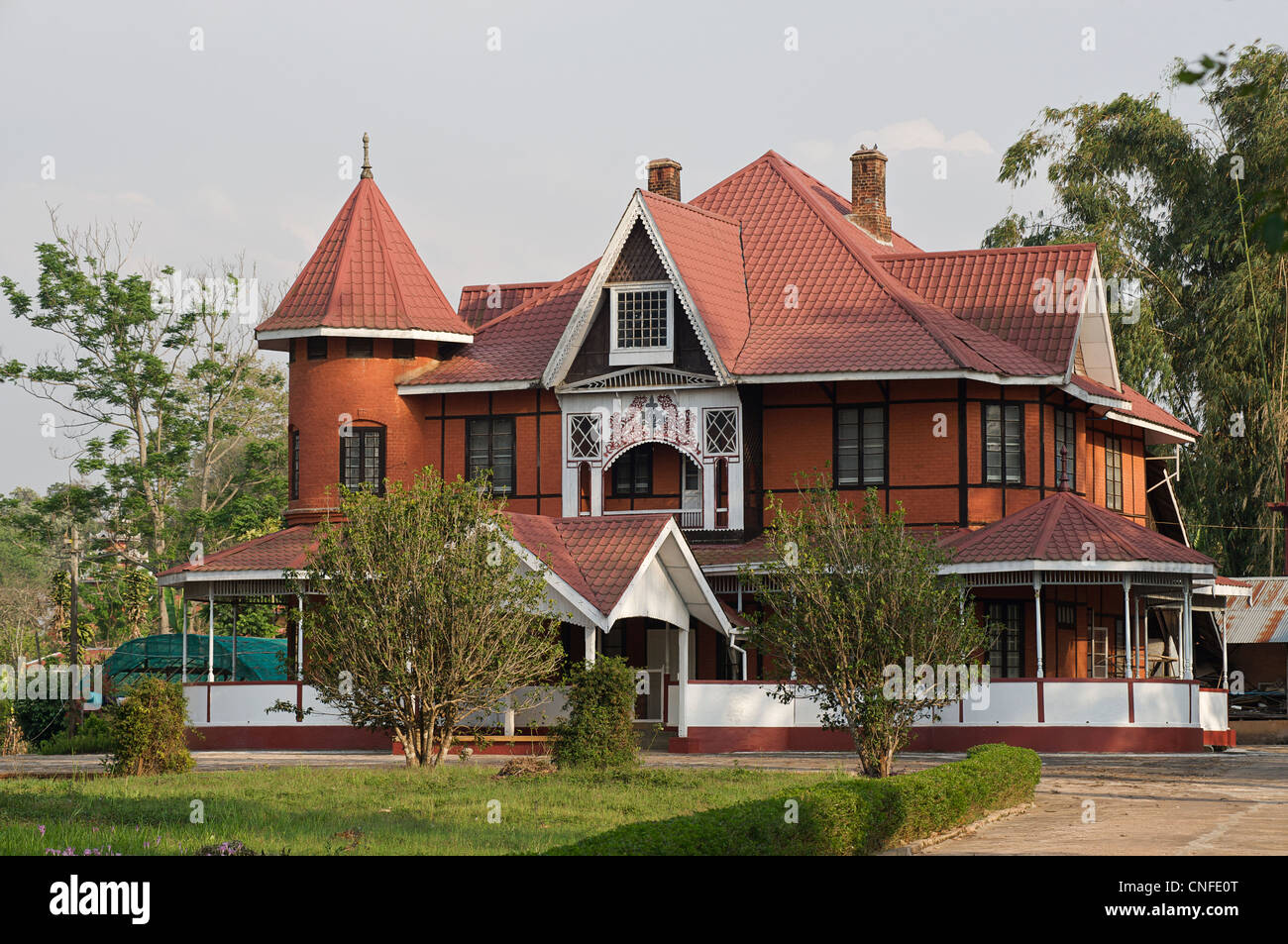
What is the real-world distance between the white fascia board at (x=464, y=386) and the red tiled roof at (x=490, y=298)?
12.2 feet

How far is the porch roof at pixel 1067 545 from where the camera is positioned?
29.6 m

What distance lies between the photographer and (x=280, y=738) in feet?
106

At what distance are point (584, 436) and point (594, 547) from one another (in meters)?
6.44

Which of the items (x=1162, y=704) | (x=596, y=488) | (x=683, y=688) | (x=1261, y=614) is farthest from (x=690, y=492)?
(x=1261, y=614)

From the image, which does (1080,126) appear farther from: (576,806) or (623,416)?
(576,806)

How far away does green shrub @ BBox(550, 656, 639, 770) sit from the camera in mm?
21719

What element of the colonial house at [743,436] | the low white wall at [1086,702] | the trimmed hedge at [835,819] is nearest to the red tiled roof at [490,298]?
the colonial house at [743,436]

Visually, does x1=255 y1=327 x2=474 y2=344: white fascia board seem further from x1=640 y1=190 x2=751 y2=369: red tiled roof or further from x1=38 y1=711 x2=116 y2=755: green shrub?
x1=38 y1=711 x2=116 y2=755: green shrub

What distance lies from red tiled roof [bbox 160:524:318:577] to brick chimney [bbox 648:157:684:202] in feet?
41.2

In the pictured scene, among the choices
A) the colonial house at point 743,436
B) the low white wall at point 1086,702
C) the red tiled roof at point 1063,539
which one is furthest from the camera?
the colonial house at point 743,436

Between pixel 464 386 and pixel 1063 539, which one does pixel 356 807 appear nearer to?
pixel 1063 539

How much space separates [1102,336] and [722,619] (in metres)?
12.1

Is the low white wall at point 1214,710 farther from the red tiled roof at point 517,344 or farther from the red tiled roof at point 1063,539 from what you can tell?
the red tiled roof at point 517,344

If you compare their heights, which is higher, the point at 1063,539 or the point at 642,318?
the point at 642,318
